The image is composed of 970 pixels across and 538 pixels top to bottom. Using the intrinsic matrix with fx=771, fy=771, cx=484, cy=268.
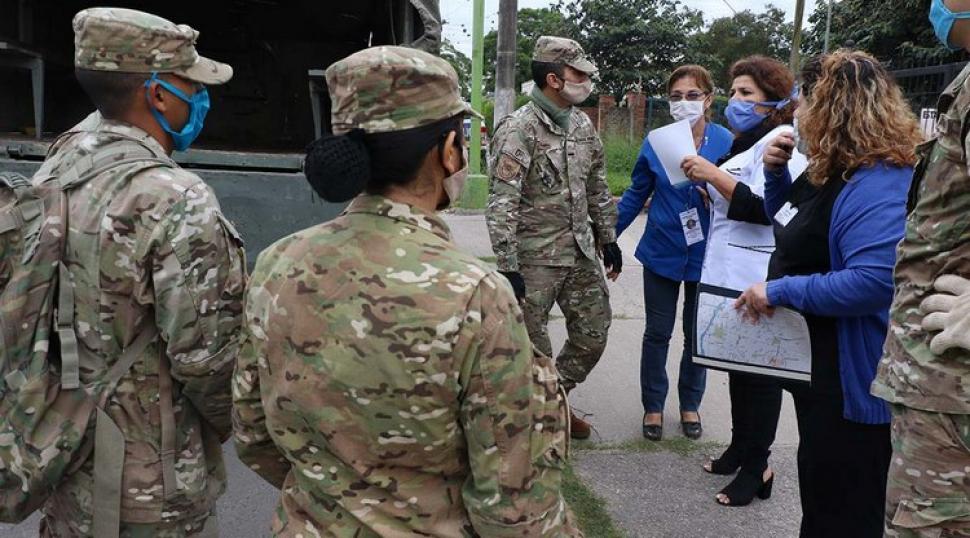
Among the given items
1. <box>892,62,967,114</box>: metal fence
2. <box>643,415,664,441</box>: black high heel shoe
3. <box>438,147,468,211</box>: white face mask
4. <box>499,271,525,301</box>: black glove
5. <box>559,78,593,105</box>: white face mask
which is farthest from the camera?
<box>892,62,967,114</box>: metal fence

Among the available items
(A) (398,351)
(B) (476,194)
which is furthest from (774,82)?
(B) (476,194)

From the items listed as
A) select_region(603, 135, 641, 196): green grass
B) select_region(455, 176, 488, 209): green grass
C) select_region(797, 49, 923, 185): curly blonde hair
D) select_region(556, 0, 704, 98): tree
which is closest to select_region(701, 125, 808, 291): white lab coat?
select_region(797, 49, 923, 185): curly blonde hair

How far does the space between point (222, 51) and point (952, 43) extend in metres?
4.77

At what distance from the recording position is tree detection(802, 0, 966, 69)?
15.7 meters

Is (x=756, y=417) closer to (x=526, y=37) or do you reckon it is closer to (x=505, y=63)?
(x=505, y=63)

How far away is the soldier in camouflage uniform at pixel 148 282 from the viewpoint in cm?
177

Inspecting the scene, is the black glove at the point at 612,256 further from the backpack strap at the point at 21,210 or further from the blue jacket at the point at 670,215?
the backpack strap at the point at 21,210

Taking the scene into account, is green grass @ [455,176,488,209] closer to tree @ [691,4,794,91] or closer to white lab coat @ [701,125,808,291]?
white lab coat @ [701,125,808,291]

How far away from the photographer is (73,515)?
1894mm

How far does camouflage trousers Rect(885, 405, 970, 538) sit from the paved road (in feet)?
4.69

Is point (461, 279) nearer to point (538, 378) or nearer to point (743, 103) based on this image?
point (538, 378)

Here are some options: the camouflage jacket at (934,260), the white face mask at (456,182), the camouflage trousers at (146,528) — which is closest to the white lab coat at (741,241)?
the camouflage jacket at (934,260)

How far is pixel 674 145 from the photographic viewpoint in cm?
322

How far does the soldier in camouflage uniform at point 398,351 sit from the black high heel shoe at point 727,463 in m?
2.34
